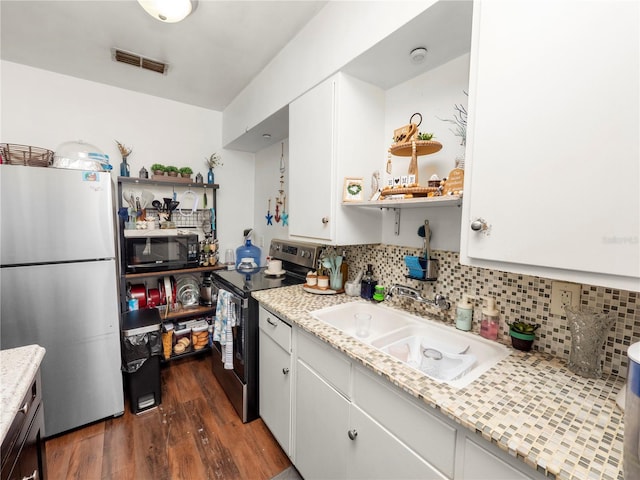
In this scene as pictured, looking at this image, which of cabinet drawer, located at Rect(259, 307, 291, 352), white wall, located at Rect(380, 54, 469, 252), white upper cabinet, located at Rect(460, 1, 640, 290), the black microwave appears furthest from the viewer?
the black microwave

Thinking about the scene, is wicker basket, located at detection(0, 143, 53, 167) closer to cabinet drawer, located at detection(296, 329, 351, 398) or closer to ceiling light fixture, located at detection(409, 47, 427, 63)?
cabinet drawer, located at detection(296, 329, 351, 398)

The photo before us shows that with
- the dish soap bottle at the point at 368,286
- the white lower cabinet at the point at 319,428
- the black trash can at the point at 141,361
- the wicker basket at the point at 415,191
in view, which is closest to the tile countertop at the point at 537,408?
the white lower cabinet at the point at 319,428

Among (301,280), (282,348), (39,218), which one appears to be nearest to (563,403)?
(282,348)

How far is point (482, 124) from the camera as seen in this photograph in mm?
903

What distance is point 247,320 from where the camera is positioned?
1762 millimetres

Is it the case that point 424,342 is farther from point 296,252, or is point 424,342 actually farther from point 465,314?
point 296,252

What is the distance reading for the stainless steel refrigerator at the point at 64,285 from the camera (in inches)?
62.9

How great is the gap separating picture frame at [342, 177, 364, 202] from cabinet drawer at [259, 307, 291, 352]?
78 centimetres

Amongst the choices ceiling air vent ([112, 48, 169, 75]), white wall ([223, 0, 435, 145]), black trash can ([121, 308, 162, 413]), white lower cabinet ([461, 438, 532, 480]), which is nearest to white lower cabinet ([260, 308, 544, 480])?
white lower cabinet ([461, 438, 532, 480])

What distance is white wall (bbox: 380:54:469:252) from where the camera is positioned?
1.35 meters

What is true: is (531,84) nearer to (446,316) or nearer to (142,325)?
(446,316)

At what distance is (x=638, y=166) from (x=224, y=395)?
8.47ft

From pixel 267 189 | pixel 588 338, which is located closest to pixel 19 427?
pixel 588 338

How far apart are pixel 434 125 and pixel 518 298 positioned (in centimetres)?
93
